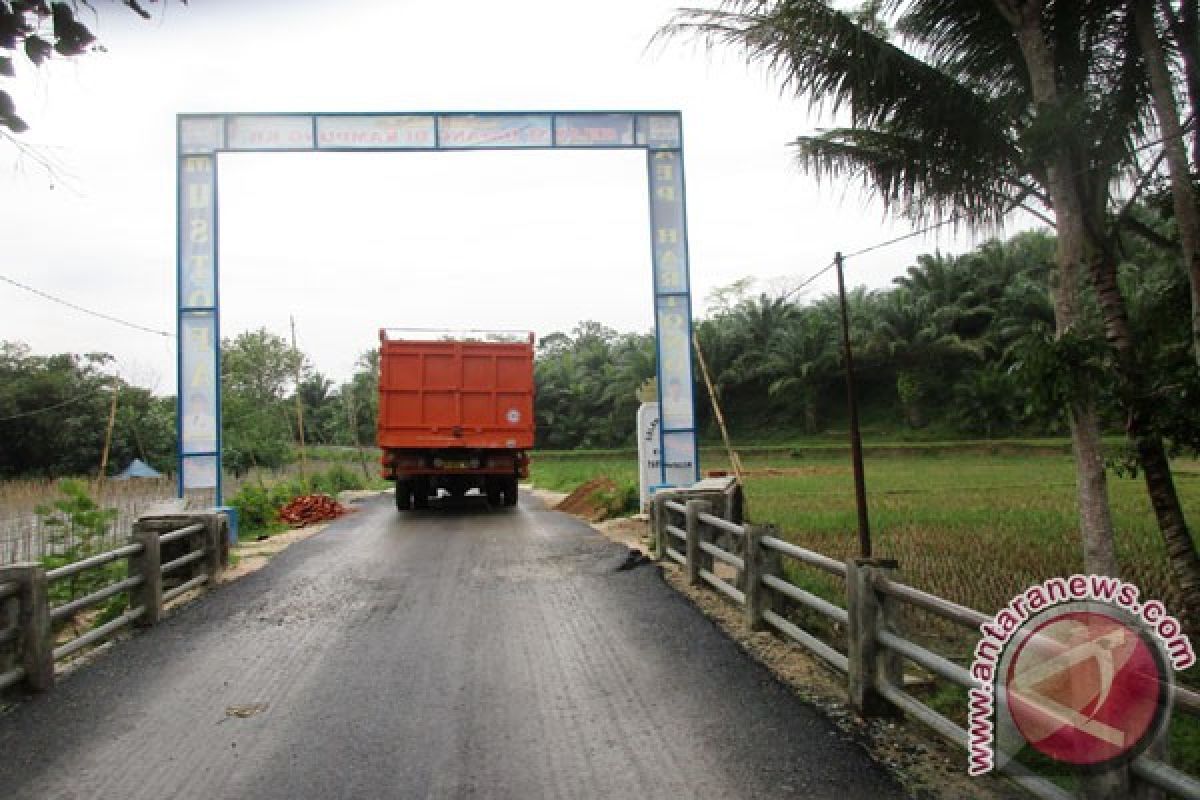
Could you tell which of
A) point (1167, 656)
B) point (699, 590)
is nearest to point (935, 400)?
point (699, 590)

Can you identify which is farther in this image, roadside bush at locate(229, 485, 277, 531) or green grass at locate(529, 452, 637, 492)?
green grass at locate(529, 452, 637, 492)

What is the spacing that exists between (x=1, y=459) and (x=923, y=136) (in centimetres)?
3475

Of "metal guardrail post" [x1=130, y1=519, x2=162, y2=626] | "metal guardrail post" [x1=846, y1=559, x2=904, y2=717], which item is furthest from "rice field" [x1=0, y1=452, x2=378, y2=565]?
"metal guardrail post" [x1=846, y1=559, x2=904, y2=717]

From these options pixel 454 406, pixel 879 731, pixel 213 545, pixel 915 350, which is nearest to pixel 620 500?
pixel 454 406

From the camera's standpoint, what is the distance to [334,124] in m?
12.6

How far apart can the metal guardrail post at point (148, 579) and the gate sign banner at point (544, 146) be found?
5.62 metres

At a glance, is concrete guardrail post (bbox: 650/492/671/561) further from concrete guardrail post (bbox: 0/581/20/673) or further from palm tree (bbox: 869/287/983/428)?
palm tree (bbox: 869/287/983/428)

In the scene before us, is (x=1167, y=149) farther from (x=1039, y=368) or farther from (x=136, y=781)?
(x=136, y=781)

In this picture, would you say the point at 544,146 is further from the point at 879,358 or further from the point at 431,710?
the point at 879,358

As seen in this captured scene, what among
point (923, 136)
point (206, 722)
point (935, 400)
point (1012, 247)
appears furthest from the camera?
point (1012, 247)

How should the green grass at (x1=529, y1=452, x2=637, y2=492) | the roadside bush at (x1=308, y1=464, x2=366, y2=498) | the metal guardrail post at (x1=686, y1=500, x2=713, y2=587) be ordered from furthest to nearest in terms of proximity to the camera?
the green grass at (x1=529, y1=452, x2=637, y2=492)
the roadside bush at (x1=308, y1=464, x2=366, y2=498)
the metal guardrail post at (x1=686, y1=500, x2=713, y2=587)

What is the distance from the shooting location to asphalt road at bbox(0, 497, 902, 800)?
3.52 meters

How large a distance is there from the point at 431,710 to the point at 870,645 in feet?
7.29

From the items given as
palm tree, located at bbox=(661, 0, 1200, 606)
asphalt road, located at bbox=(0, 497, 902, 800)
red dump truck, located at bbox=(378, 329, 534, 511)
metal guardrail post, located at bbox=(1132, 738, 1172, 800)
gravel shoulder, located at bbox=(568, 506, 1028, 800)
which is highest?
palm tree, located at bbox=(661, 0, 1200, 606)
